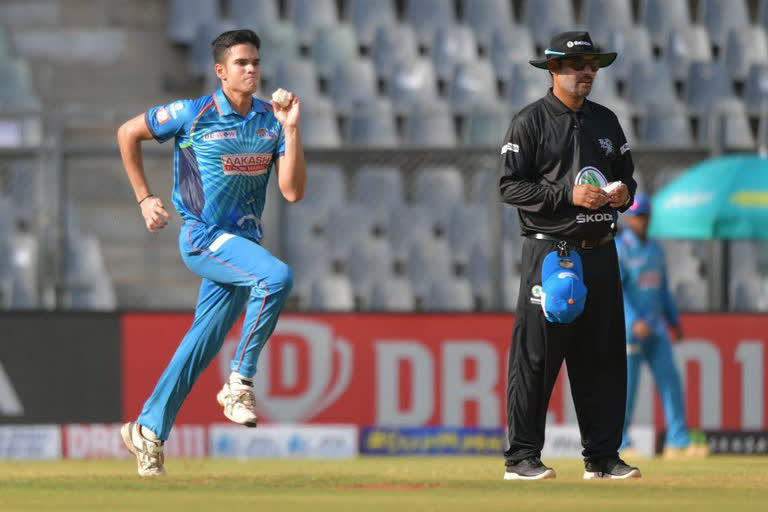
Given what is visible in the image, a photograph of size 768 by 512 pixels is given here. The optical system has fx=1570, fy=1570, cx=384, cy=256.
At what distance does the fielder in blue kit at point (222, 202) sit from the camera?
7.61m

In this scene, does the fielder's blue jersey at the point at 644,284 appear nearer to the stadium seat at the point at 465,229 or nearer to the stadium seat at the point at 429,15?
the stadium seat at the point at 465,229

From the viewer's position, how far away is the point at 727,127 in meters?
16.0

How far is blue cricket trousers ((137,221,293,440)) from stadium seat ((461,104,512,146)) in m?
6.49

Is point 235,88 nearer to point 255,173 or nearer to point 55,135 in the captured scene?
point 255,173

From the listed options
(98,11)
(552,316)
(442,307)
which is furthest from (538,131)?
(98,11)

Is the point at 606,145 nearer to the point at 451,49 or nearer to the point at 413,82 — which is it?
the point at 413,82

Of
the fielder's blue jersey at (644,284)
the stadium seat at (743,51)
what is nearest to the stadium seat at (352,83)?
the stadium seat at (743,51)

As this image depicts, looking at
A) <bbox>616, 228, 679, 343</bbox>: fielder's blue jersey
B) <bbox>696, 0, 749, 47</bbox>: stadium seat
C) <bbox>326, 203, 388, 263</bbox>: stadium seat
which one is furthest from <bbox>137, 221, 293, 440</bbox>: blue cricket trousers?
<bbox>696, 0, 749, 47</bbox>: stadium seat

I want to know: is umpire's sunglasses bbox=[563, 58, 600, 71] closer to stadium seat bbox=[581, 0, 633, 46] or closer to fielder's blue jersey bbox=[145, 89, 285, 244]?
fielder's blue jersey bbox=[145, 89, 285, 244]

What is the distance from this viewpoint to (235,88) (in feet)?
25.2

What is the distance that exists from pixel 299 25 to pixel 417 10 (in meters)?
1.42

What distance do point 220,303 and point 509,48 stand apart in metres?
10.9

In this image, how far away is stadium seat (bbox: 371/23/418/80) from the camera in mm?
17594

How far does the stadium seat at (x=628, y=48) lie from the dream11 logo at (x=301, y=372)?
6.37 metres
